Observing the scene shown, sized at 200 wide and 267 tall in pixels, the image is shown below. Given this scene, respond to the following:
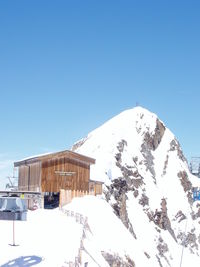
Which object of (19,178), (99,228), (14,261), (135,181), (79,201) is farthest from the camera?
(135,181)

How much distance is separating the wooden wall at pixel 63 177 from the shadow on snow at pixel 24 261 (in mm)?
25371

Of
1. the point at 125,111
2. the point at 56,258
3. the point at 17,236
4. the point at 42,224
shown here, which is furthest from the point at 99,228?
the point at 125,111

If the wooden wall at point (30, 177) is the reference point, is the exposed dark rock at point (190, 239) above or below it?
below

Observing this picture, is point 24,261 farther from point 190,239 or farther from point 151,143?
point 151,143

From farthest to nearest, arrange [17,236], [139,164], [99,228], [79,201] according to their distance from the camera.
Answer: [139,164]
[79,201]
[99,228]
[17,236]

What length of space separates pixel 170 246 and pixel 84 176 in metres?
28.7

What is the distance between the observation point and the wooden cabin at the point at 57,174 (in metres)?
42.1

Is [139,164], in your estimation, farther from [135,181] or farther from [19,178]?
[19,178]

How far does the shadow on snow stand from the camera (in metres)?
15.2

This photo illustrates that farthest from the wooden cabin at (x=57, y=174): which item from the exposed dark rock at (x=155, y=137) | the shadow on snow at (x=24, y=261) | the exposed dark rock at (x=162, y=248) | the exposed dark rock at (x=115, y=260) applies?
the exposed dark rock at (x=155, y=137)

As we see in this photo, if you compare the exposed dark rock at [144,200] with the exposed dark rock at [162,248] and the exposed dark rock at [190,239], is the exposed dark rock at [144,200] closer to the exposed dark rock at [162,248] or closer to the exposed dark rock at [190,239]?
the exposed dark rock at [162,248]

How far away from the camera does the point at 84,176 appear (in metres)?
45.1

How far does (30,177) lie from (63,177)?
166 inches

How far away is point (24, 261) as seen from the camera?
15828 millimetres
